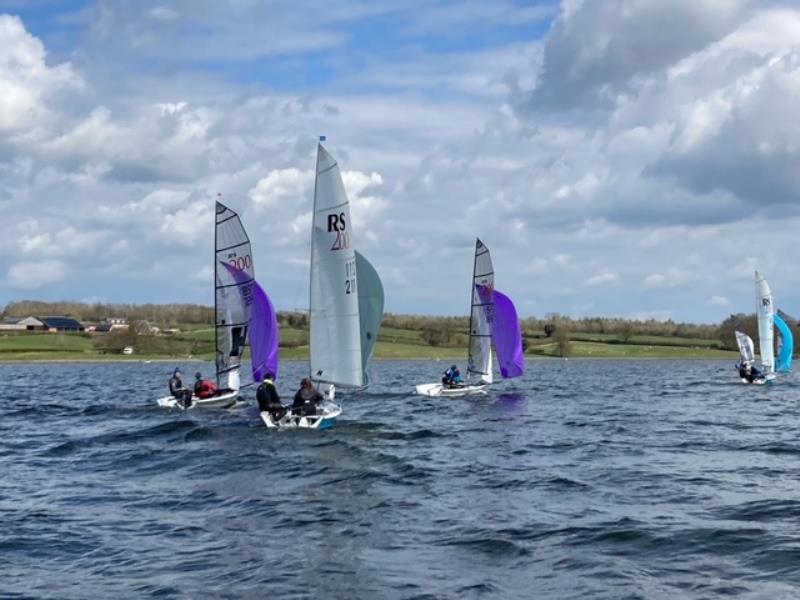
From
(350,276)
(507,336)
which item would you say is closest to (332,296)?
(350,276)

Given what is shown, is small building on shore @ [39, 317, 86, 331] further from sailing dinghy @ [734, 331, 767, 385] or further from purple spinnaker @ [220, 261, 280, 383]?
purple spinnaker @ [220, 261, 280, 383]

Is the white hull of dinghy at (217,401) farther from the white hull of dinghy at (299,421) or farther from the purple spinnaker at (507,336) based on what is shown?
the purple spinnaker at (507,336)

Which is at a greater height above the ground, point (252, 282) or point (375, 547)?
point (252, 282)

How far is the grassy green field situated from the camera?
137 m

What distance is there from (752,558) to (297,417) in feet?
61.0

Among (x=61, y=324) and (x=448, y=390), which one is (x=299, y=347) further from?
(x=448, y=390)

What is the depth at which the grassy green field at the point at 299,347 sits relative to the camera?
137m

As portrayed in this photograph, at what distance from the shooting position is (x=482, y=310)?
5388 cm

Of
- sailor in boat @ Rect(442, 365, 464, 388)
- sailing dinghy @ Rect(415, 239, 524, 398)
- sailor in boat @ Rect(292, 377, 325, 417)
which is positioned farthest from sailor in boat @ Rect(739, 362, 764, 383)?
sailor in boat @ Rect(292, 377, 325, 417)

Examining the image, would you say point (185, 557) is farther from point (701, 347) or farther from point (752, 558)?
point (701, 347)

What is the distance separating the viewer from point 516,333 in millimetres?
56188

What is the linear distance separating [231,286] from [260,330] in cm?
232

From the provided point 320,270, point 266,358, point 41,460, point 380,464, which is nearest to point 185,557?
point 380,464

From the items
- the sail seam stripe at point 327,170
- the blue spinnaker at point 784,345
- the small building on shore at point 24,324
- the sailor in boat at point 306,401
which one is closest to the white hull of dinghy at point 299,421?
the sailor in boat at point 306,401
